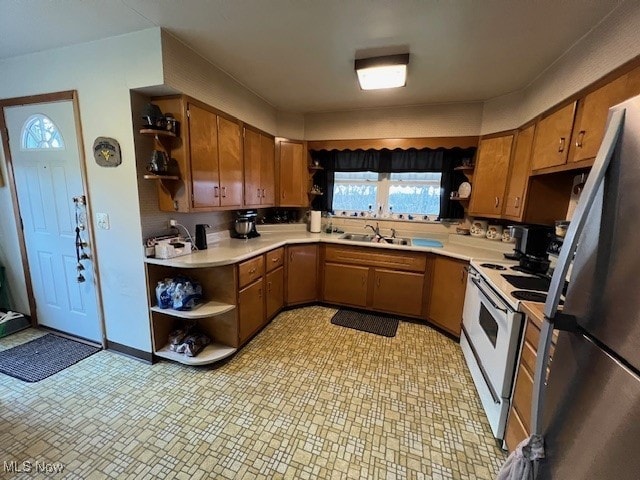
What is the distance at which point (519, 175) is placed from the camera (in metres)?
2.46

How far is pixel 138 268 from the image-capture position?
2.13m

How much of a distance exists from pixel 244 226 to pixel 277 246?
19.8 inches

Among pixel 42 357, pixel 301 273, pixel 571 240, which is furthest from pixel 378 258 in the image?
pixel 42 357

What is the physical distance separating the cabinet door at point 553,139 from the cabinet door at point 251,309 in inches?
104

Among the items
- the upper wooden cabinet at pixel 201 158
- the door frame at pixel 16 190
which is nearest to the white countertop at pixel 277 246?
the upper wooden cabinet at pixel 201 158

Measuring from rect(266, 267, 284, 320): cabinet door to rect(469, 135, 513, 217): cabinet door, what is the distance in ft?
7.55

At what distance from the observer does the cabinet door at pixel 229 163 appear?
8.01ft

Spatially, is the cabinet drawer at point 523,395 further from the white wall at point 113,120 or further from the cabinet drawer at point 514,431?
the white wall at point 113,120

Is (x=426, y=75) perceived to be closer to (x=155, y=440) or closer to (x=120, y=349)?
(x=155, y=440)

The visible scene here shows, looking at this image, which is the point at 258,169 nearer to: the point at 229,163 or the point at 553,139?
the point at 229,163

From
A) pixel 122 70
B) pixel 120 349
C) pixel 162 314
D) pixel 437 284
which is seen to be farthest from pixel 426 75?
pixel 120 349

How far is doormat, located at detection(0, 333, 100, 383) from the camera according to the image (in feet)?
6.89

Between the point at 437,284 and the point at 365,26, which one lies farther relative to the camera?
the point at 437,284

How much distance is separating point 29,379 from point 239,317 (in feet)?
5.23
